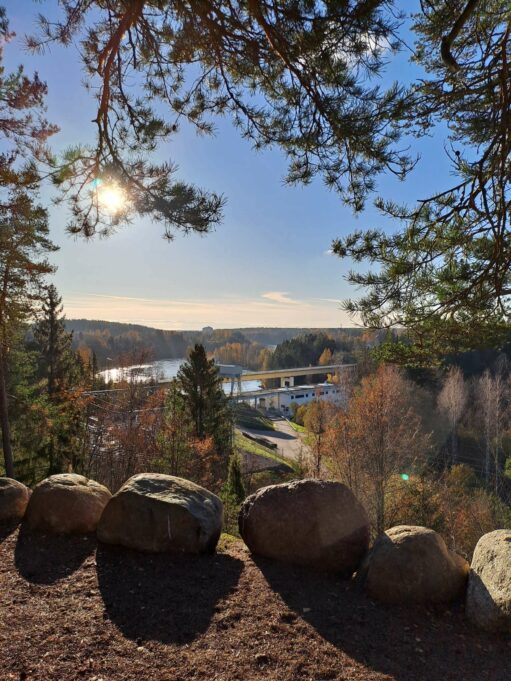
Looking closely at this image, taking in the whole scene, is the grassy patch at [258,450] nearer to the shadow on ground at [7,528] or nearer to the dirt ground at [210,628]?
the shadow on ground at [7,528]

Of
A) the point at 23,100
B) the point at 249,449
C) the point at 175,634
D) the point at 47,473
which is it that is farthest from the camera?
the point at 249,449

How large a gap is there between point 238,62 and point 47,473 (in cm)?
1305

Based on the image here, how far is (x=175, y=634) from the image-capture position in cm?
248

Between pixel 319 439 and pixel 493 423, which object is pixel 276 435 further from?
pixel 319 439

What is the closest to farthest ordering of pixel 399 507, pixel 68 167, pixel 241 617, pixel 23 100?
pixel 241 617 → pixel 68 167 → pixel 23 100 → pixel 399 507

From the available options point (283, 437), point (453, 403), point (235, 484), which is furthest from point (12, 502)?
point (283, 437)

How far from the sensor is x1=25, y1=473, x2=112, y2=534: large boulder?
394 centimetres

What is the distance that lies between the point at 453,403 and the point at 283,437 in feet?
50.8

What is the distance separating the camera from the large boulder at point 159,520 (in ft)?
11.5

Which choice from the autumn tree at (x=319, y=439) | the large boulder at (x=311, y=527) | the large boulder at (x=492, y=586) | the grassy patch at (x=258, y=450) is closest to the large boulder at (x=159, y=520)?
the large boulder at (x=311, y=527)

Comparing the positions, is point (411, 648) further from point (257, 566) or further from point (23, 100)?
point (23, 100)

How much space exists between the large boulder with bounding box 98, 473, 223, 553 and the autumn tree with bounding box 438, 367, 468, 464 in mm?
23369

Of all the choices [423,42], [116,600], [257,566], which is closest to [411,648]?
[257,566]

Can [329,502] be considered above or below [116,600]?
above
